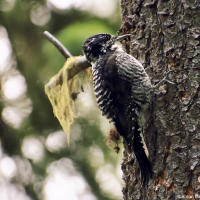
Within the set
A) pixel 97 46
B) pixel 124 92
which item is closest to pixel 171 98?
pixel 124 92

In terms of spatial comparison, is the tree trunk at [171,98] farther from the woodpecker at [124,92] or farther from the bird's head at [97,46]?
the bird's head at [97,46]

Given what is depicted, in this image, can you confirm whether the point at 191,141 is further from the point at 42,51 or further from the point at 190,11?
the point at 42,51

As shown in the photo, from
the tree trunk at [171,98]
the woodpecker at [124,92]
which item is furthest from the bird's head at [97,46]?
the tree trunk at [171,98]

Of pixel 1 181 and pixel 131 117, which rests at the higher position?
pixel 131 117

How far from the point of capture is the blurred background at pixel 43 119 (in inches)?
226

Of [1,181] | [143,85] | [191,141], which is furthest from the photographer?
[1,181]

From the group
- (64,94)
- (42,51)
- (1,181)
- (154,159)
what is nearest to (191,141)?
(154,159)

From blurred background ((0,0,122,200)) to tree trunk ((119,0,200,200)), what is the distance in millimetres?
1575

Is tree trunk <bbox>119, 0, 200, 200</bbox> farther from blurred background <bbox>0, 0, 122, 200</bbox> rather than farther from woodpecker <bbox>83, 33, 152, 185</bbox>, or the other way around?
blurred background <bbox>0, 0, 122, 200</bbox>

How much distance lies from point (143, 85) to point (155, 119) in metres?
0.45

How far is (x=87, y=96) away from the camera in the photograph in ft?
18.6

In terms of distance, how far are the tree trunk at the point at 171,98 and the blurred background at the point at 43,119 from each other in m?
1.57

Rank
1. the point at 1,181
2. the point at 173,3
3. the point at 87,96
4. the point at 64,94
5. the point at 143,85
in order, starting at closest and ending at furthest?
the point at 173,3
the point at 143,85
the point at 64,94
the point at 87,96
the point at 1,181

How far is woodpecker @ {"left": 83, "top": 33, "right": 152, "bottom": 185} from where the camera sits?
4133mm
